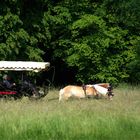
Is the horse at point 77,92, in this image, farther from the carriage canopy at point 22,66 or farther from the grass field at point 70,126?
the grass field at point 70,126

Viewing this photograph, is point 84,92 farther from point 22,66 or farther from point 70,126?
point 70,126

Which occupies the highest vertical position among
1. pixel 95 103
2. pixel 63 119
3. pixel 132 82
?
pixel 63 119

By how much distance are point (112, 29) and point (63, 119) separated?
17.4 metres

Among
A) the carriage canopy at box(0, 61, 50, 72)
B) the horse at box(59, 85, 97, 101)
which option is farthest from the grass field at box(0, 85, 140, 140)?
the carriage canopy at box(0, 61, 50, 72)

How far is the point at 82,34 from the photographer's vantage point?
31.2 meters

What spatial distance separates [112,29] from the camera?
30.7 meters

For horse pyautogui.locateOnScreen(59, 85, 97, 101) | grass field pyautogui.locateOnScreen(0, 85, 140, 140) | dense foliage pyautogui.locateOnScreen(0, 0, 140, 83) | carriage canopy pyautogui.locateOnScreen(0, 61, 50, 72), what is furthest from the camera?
dense foliage pyautogui.locateOnScreen(0, 0, 140, 83)

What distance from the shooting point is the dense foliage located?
98.7 feet

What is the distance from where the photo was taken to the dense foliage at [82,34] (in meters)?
30.1

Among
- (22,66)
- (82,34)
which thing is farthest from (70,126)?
(82,34)

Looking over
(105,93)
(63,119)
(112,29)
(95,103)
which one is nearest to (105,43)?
(112,29)

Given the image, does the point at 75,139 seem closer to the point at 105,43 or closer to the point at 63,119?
the point at 63,119

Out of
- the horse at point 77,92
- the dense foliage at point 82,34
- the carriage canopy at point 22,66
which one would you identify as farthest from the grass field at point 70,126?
the dense foliage at point 82,34

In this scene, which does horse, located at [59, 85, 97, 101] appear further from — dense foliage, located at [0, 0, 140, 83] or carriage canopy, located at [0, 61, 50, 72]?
dense foliage, located at [0, 0, 140, 83]
